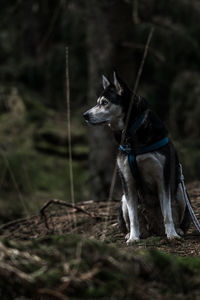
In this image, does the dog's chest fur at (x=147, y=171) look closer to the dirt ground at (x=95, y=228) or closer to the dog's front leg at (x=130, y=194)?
the dog's front leg at (x=130, y=194)

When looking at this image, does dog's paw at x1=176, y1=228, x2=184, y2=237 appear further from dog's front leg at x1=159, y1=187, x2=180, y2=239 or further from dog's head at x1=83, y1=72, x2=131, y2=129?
dog's head at x1=83, y1=72, x2=131, y2=129

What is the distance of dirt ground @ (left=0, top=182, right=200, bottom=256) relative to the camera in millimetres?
3840

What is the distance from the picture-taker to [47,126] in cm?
1230

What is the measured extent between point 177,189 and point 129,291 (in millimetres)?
2791

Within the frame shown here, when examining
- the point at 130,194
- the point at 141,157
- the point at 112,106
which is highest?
the point at 112,106

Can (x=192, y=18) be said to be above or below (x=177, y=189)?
above

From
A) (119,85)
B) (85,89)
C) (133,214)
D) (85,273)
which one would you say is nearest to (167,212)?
(133,214)

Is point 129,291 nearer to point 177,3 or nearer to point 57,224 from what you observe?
point 57,224

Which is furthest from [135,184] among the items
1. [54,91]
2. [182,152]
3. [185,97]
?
[54,91]

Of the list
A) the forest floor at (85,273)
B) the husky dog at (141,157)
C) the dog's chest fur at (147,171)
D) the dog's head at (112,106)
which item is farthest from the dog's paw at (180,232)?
the forest floor at (85,273)

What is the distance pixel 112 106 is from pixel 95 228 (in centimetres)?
153

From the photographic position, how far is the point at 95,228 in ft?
16.0

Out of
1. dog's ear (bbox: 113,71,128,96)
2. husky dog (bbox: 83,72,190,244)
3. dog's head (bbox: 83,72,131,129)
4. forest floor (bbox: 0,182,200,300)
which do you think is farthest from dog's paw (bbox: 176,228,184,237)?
forest floor (bbox: 0,182,200,300)

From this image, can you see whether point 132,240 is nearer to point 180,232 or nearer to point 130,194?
point 130,194
